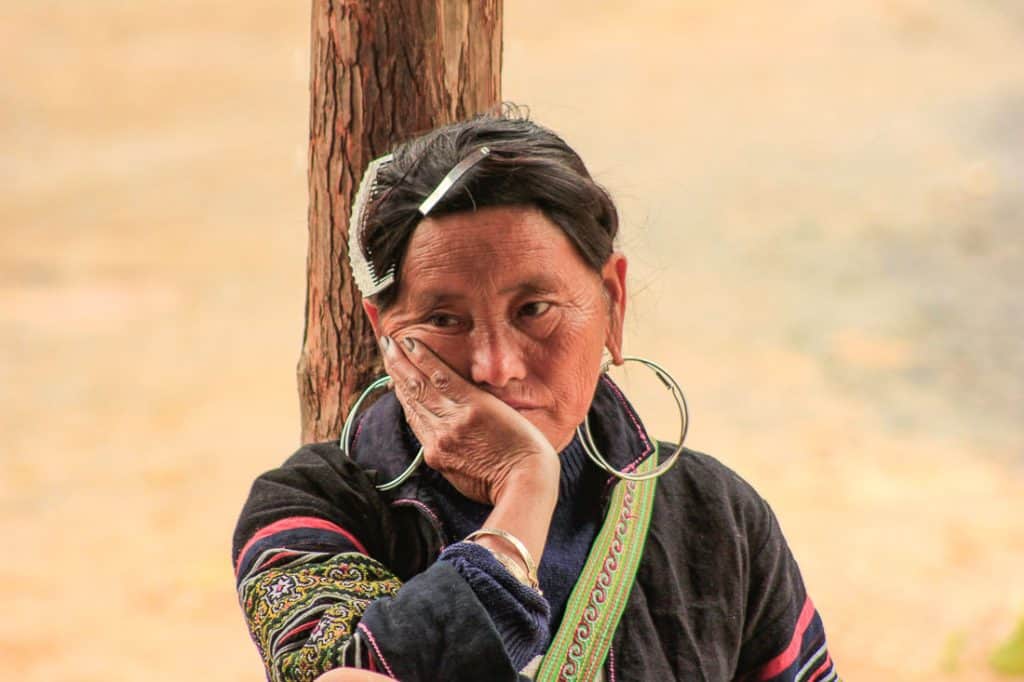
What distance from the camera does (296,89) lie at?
11906 mm

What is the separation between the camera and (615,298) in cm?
236

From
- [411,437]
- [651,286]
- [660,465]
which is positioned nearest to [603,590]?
[660,465]

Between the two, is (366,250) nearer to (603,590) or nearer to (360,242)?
(360,242)

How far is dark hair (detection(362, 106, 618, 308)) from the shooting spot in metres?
2.16

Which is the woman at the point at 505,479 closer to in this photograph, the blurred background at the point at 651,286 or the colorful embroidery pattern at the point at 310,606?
the colorful embroidery pattern at the point at 310,606

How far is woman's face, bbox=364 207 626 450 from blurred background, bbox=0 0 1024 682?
476 cm

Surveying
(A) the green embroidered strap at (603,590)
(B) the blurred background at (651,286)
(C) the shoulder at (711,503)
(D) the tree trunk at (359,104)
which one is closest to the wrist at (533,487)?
(A) the green embroidered strap at (603,590)

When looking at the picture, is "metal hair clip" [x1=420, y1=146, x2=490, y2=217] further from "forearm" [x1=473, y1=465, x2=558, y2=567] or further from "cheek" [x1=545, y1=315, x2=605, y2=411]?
"forearm" [x1=473, y1=465, x2=558, y2=567]

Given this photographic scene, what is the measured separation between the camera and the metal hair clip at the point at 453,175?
214 centimetres

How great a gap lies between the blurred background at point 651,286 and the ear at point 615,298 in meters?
4.62

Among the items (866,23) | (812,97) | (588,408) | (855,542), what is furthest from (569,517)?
(866,23)

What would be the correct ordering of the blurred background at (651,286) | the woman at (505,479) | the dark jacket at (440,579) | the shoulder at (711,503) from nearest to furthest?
1. the dark jacket at (440,579)
2. the woman at (505,479)
3. the shoulder at (711,503)
4. the blurred background at (651,286)

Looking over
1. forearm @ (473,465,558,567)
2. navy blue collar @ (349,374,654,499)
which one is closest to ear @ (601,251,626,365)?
navy blue collar @ (349,374,654,499)

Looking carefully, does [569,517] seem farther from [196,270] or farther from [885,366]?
[196,270]
